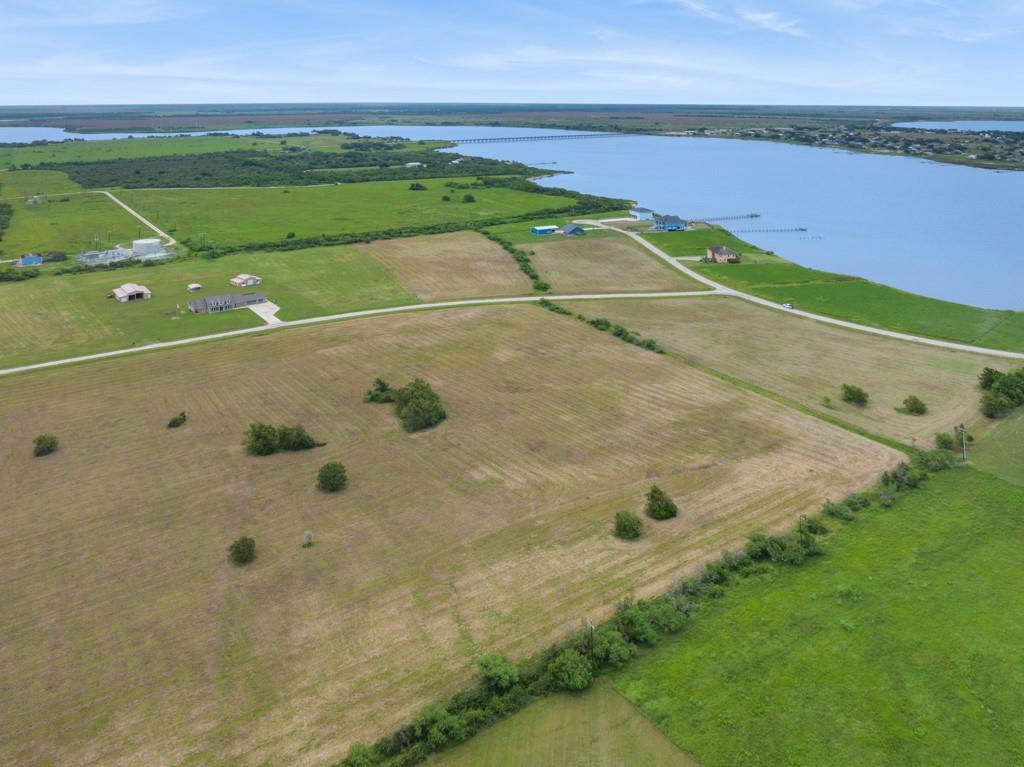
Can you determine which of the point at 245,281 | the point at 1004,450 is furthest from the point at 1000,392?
the point at 245,281

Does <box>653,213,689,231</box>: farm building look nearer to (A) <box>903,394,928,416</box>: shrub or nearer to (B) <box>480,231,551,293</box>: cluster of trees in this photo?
(B) <box>480,231,551,293</box>: cluster of trees

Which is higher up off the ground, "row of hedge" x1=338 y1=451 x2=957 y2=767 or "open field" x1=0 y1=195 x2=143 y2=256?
"open field" x1=0 y1=195 x2=143 y2=256

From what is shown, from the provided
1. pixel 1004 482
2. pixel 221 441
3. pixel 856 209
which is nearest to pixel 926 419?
pixel 1004 482

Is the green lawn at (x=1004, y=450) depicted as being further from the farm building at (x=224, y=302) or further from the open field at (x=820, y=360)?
the farm building at (x=224, y=302)

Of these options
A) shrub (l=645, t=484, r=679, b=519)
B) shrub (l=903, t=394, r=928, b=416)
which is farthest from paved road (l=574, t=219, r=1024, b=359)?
shrub (l=645, t=484, r=679, b=519)

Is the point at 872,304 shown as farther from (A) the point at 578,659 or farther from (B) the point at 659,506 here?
(A) the point at 578,659

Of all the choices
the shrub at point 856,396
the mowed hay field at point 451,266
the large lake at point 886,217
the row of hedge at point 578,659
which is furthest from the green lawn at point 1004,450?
the mowed hay field at point 451,266
